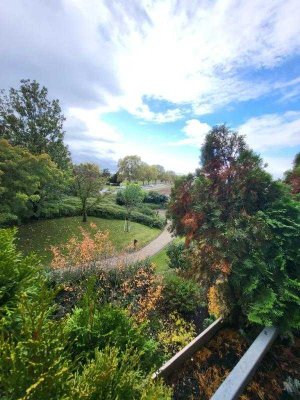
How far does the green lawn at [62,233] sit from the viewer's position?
17.8 m

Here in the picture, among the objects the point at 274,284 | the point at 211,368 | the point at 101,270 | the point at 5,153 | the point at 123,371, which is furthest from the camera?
the point at 5,153

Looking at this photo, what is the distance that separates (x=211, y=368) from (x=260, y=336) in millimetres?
1402

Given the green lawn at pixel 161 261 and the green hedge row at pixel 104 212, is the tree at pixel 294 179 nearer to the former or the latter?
the green lawn at pixel 161 261

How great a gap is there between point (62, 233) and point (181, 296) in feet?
45.2

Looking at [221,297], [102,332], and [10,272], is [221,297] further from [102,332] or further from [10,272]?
[10,272]

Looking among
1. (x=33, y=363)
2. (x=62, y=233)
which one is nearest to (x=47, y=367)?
(x=33, y=363)

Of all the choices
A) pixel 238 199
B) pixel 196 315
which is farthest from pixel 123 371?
pixel 196 315

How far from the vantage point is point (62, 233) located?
2106cm

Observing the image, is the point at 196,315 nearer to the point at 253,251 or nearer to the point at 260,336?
the point at 260,336

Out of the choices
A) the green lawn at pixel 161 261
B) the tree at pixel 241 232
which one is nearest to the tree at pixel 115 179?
the green lawn at pixel 161 261

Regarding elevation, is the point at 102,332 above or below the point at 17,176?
below

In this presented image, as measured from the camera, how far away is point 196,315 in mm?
10141

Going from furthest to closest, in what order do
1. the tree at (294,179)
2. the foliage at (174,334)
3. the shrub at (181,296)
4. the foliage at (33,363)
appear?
the shrub at (181,296) < the tree at (294,179) < the foliage at (174,334) < the foliage at (33,363)

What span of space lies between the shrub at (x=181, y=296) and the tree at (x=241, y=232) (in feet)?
10.1
